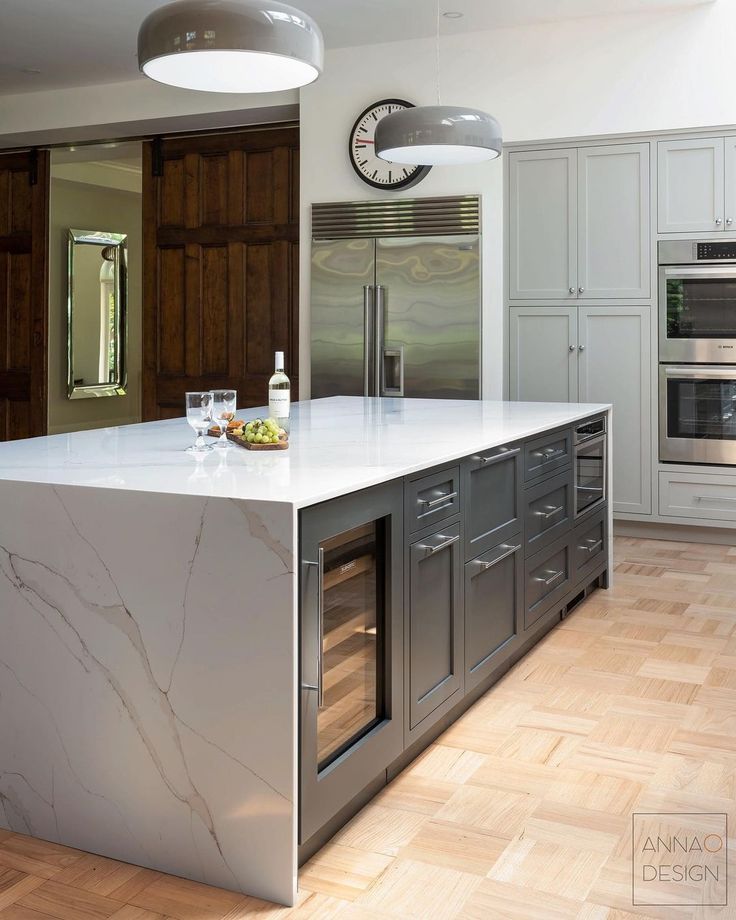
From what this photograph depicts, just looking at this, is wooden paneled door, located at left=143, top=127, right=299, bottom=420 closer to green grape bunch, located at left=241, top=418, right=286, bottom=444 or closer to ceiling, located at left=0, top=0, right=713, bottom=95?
ceiling, located at left=0, top=0, right=713, bottom=95

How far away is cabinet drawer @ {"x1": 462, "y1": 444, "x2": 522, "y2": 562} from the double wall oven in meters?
2.50

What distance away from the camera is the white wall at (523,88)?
5.41 meters

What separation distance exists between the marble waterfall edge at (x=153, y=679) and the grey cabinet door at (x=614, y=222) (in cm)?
420

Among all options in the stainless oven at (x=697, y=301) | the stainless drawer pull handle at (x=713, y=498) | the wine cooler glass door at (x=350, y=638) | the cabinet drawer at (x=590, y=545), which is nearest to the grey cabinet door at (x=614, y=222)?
the stainless oven at (x=697, y=301)

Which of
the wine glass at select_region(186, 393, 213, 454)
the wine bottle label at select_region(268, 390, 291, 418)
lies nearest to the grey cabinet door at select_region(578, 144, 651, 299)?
the wine bottle label at select_region(268, 390, 291, 418)

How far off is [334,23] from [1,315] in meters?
3.75

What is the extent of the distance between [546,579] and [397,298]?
9.11 feet

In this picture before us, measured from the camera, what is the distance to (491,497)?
128 inches

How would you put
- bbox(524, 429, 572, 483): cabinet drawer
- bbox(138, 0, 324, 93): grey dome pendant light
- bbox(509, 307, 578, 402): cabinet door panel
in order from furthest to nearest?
bbox(509, 307, 578, 402): cabinet door panel
bbox(524, 429, 572, 483): cabinet drawer
bbox(138, 0, 324, 93): grey dome pendant light

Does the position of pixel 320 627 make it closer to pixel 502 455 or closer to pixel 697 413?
pixel 502 455

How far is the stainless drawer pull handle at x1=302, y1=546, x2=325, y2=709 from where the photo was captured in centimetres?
212

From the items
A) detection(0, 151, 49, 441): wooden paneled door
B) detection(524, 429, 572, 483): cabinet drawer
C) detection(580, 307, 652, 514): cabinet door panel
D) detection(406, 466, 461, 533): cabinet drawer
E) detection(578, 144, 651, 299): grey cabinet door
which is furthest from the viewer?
detection(0, 151, 49, 441): wooden paneled door

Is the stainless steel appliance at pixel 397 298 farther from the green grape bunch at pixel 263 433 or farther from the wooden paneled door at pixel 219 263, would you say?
the green grape bunch at pixel 263 433

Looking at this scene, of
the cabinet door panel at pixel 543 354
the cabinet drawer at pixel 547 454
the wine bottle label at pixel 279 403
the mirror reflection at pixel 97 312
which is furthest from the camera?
the mirror reflection at pixel 97 312
